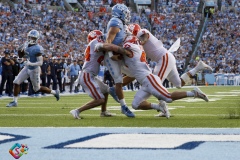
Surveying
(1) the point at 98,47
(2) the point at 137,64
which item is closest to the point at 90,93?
(1) the point at 98,47

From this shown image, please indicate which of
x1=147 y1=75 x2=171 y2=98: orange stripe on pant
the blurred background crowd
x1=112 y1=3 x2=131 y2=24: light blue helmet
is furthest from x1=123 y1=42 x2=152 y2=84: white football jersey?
the blurred background crowd

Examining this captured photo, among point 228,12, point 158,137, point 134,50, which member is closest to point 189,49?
point 228,12

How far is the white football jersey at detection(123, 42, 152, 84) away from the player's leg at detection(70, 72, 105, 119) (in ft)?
2.21

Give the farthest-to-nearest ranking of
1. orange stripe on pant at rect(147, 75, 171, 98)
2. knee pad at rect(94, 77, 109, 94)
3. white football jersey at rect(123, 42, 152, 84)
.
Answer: knee pad at rect(94, 77, 109, 94), white football jersey at rect(123, 42, 152, 84), orange stripe on pant at rect(147, 75, 171, 98)

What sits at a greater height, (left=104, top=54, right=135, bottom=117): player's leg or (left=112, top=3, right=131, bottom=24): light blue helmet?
(left=112, top=3, right=131, bottom=24): light blue helmet

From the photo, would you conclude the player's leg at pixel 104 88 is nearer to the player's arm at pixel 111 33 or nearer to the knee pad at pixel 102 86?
the knee pad at pixel 102 86

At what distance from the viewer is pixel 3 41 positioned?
36.2 meters

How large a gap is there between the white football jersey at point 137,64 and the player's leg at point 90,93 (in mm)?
674

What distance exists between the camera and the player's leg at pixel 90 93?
9953 millimetres

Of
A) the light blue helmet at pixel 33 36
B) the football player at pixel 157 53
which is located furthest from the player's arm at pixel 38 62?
the football player at pixel 157 53

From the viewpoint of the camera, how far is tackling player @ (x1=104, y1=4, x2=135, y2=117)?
32.0 feet

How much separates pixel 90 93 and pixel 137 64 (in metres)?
0.96

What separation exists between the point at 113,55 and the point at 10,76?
11920mm

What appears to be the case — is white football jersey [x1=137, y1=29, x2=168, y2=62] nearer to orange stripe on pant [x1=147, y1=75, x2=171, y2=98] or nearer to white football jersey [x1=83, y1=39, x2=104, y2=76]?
white football jersey [x1=83, y1=39, x2=104, y2=76]
